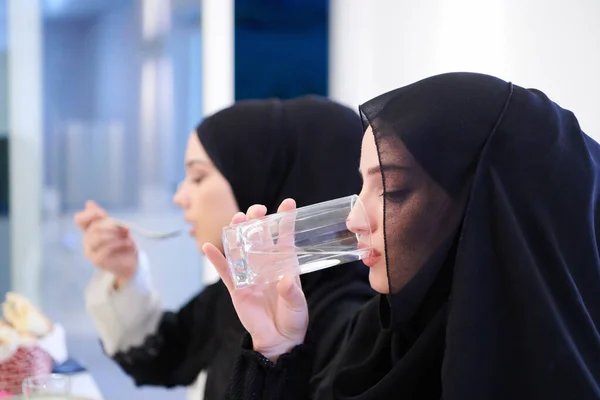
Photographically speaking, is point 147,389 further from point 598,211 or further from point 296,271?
point 598,211

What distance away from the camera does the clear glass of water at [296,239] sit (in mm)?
991

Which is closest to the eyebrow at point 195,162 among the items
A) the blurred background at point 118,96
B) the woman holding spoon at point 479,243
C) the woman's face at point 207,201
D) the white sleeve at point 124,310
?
the woman's face at point 207,201

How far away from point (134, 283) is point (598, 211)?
109cm

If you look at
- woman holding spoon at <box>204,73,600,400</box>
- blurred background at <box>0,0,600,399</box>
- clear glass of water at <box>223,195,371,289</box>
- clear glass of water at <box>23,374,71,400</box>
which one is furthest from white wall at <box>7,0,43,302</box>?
woman holding spoon at <box>204,73,600,400</box>

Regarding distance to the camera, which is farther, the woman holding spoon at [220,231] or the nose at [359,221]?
the woman holding spoon at [220,231]

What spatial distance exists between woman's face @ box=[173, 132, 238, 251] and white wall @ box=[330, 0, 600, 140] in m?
0.54

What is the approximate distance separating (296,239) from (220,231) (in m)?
0.44

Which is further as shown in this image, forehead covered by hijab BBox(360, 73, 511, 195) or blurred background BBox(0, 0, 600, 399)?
blurred background BBox(0, 0, 600, 399)

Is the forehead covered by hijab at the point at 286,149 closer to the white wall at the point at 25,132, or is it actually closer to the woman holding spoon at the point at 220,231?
the woman holding spoon at the point at 220,231

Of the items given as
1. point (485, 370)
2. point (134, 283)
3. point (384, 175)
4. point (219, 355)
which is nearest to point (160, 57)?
point (134, 283)

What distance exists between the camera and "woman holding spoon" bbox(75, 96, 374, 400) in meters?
1.31

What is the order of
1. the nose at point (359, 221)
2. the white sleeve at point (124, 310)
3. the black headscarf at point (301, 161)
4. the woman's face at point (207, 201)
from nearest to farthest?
the nose at point (359, 221) < the black headscarf at point (301, 161) < the woman's face at point (207, 201) < the white sleeve at point (124, 310)

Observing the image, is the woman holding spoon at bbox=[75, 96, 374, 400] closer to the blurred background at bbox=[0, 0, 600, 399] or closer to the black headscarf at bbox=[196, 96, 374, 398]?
the black headscarf at bbox=[196, 96, 374, 398]

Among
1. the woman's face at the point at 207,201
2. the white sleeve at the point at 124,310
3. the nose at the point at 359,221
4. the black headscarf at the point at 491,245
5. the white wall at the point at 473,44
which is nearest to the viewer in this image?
the black headscarf at the point at 491,245
